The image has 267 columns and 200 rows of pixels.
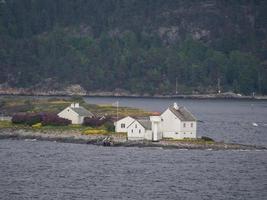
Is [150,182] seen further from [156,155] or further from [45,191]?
[156,155]

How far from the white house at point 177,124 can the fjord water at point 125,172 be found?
3975mm

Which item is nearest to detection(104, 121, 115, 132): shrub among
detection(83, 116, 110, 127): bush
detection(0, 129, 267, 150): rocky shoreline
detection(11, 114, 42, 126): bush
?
detection(83, 116, 110, 127): bush

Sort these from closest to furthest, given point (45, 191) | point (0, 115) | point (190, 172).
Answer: point (45, 191) → point (190, 172) → point (0, 115)

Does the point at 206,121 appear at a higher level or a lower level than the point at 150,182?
higher

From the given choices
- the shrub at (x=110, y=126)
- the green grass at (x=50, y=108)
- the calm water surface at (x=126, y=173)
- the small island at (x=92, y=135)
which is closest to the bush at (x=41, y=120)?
the small island at (x=92, y=135)

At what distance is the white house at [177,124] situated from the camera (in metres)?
117

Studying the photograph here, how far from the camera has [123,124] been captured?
121312mm

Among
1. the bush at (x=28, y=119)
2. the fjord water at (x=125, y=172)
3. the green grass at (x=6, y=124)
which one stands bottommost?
the fjord water at (x=125, y=172)

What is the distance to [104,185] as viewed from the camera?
3593 inches

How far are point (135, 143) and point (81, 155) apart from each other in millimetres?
8396

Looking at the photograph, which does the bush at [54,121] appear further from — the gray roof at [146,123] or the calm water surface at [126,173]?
the gray roof at [146,123]

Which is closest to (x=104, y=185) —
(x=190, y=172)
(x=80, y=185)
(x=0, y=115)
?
(x=80, y=185)

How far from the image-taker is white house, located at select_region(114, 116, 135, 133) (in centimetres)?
12064

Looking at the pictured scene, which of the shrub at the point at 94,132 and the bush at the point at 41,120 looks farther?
the bush at the point at 41,120
